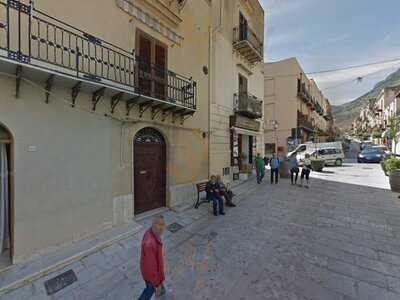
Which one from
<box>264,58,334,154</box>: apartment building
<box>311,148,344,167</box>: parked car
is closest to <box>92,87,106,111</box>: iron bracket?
<box>311,148,344,167</box>: parked car

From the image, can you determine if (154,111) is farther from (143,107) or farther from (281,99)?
(281,99)

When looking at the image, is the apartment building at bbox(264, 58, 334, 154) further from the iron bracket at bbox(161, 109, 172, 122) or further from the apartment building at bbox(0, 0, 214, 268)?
the iron bracket at bbox(161, 109, 172, 122)

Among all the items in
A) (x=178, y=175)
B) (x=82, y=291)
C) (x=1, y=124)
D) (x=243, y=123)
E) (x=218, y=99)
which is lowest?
(x=82, y=291)

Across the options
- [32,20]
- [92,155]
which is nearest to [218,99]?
[92,155]

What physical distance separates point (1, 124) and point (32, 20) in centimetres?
210

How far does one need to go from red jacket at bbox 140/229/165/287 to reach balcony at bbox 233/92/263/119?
35.2 ft

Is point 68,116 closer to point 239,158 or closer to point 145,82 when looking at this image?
point 145,82

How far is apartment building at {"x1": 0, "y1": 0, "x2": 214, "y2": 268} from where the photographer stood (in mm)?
4254

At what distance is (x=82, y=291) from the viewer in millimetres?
3748

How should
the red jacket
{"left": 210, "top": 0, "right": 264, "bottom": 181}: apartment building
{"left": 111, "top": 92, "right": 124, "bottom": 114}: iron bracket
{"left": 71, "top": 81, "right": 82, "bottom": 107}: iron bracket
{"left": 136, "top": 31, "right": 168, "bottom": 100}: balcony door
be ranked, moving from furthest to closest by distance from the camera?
{"left": 210, "top": 0, "right": 264, "bottom": 181}: apartment building, {"left": 136, "top": 31, "right": 168, "bottom": 100}: balcony door, {"left": 111, "top": 92, "right": 124, "bottom": 114}: iron bracket, {"left": 71, "top": 81, "right": 82, "bottom": 107}: iron bracket, the red jacket

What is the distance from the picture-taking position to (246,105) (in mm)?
13414

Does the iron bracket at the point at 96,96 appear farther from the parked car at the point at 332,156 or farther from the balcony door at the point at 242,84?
the parked car at the point at 332,156

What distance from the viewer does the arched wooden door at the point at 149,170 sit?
7.14m

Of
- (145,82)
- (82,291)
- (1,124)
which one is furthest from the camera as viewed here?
(145,82)
